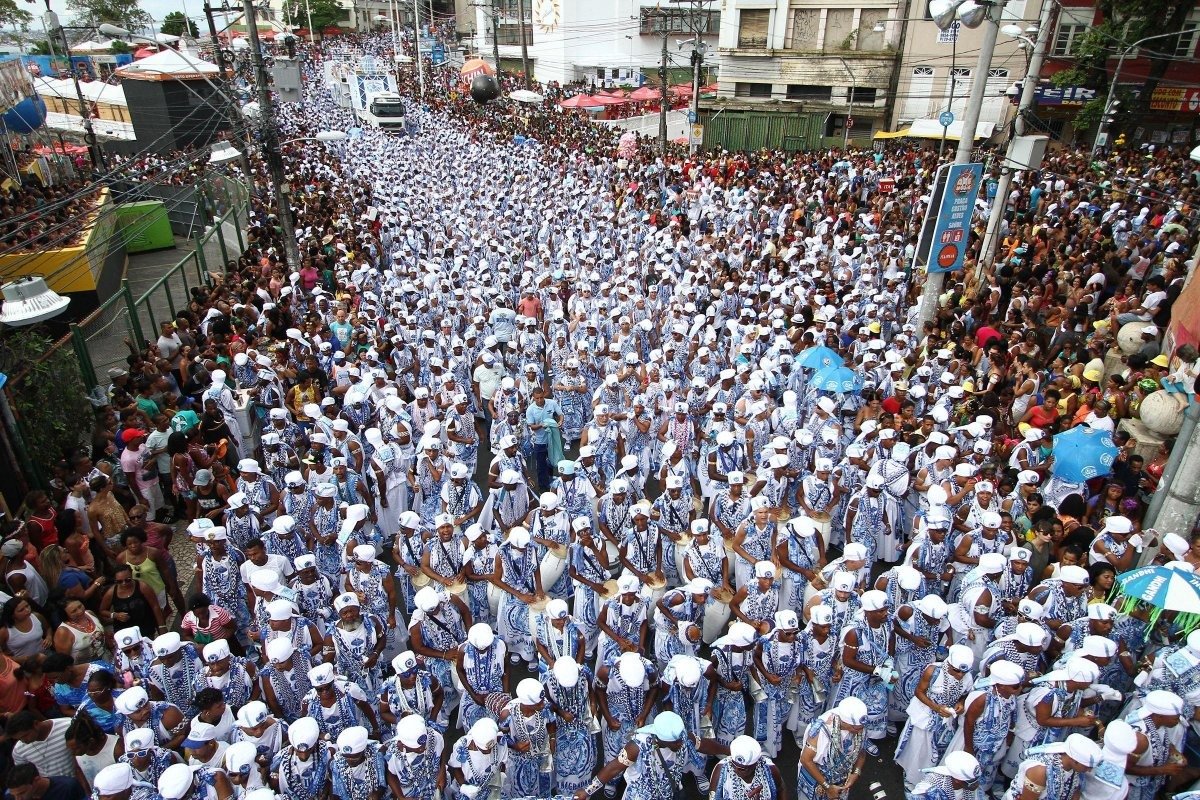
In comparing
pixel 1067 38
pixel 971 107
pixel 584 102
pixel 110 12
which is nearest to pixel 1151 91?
pixel 1067 38

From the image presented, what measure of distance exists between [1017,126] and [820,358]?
6.86 meters

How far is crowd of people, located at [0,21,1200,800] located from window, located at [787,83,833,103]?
2233 centimetres

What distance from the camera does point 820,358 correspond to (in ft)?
29.0

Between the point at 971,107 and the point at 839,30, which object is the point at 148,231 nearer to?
the point at 971,107

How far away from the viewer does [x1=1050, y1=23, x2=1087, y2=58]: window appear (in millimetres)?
27016

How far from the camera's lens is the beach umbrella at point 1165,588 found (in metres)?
4.69

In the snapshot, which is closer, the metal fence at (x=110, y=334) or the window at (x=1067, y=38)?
the metal fence at (x=110, y=334)

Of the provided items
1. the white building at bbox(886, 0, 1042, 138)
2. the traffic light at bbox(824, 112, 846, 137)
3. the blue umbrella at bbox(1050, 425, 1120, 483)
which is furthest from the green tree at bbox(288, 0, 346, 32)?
the blue umbrella at bbox(1050, 425, 1120, 483)

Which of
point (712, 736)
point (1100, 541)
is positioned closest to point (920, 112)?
point (1100, 541)

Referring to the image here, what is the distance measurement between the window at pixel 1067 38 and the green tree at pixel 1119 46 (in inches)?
30.2

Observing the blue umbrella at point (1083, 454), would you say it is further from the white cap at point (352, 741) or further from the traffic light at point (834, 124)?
the traffic light at point (834, 124)

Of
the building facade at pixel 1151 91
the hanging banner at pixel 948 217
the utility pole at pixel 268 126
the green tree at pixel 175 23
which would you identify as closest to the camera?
the hanging banner at pixel 948 217

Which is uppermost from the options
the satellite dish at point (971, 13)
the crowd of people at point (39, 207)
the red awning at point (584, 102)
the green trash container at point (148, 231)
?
the satellite dish at point (971, 13)

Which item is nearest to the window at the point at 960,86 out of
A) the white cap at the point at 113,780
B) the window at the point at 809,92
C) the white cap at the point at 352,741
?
the window at the point at 809,92
